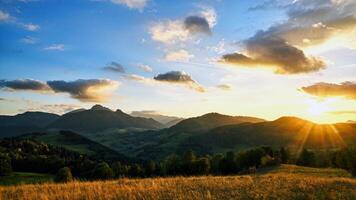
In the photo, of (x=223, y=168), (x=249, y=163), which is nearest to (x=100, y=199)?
(x=223, y=168)

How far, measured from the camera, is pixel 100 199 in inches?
564

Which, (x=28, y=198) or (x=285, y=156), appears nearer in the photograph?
(x=28, y=198)

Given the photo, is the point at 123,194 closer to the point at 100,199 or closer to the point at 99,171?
the point at 100,199

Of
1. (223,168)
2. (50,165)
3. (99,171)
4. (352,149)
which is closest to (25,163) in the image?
(50,165)

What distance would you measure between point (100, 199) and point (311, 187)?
42.9 feet

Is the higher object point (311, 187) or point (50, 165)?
point (311, 187)

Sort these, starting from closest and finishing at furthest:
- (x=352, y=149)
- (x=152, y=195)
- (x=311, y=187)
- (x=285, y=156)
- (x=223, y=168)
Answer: (x=152, y=195), (x=311, y=187), (x=352, y=149), (x=223, y=168), (x=285, y=156)

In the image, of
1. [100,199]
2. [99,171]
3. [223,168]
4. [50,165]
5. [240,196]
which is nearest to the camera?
[100,199]

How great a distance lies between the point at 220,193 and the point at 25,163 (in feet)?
511

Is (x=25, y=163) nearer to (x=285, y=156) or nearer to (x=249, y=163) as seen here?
(x=249, y=163)

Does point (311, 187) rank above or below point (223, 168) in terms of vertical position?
above

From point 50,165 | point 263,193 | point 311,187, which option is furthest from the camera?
point 50,165

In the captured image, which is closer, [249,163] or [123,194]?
[123,194]

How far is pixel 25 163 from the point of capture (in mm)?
153875
